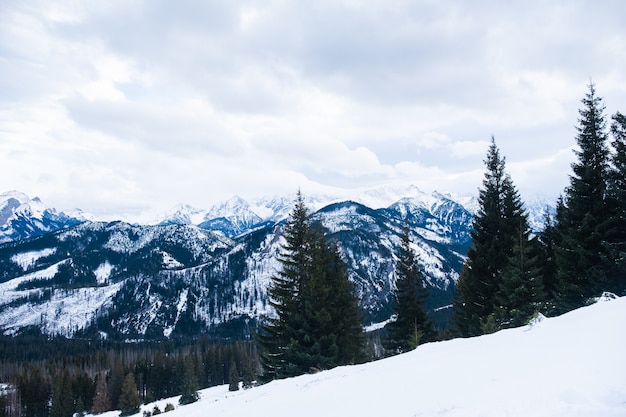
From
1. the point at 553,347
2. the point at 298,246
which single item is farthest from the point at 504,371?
the point at 298,246

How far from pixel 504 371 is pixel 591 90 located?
23762 millimetres

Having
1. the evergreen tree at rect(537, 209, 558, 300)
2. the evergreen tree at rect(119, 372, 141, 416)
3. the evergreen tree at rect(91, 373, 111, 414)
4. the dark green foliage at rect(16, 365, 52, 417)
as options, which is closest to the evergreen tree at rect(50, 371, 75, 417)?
the evergreen tree at rect(91, 373, 111, 414)

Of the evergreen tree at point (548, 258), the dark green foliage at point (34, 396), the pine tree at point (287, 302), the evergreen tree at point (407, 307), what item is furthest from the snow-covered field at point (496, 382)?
the dark green foliage at point (34, 396)

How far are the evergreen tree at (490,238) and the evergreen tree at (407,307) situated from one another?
416 centimetres

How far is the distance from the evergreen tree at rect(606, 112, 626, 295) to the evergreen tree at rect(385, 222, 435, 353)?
1516cm

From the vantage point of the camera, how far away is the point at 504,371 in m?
10.2

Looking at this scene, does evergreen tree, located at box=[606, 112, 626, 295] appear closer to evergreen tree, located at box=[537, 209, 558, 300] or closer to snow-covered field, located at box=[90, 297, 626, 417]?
evergreen tree, located at box=[537, 209, 558, 300]

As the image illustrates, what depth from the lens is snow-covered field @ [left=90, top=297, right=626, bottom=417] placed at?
24.6 feet

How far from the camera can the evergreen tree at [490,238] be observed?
99.7 feet

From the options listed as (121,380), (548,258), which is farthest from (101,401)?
(548,258)

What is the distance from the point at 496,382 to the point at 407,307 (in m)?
27.5

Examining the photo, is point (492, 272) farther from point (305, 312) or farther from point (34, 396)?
point (34, 396)

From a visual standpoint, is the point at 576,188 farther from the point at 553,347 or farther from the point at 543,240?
the point at 553,347

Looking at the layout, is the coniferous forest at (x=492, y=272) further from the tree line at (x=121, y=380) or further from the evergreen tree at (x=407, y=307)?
the tree line at (x=121, y=380)
